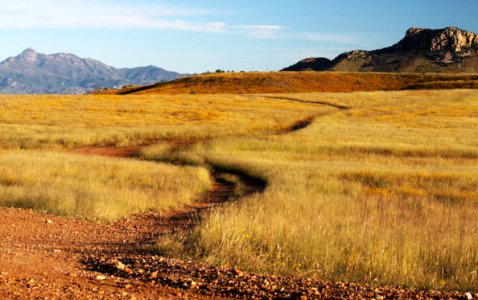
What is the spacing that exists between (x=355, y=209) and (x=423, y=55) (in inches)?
6045

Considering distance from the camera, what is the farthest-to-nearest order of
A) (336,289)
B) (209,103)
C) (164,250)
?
(209,103) < (164,250) < (336,289)

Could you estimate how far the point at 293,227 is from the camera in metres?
9.30

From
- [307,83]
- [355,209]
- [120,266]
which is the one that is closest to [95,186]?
[355,209]

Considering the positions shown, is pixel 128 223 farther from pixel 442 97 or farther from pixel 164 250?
pixel 442 97

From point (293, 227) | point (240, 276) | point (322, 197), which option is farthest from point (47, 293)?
point (322, 197)

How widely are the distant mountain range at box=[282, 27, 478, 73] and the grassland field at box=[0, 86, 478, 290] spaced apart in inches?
4048

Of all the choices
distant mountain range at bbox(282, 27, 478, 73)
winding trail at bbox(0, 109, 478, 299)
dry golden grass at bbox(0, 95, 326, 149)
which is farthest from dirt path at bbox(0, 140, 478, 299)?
distant mountain range at bbox(282, 27, 478, 73)

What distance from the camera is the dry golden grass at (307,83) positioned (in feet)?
304

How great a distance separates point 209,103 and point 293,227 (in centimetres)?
5161

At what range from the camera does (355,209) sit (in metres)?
14.0

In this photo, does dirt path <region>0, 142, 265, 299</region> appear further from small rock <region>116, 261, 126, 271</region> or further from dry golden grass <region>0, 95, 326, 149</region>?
dry golden grass <region>0, 95, 326, 149</region>

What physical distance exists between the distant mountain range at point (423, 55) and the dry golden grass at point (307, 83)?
47036 mm

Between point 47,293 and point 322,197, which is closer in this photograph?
point 47,293

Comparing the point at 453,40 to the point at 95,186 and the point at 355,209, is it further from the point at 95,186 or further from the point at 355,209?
the point at 95,186
